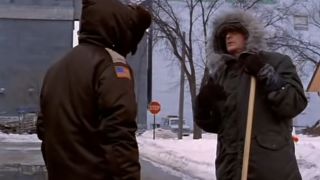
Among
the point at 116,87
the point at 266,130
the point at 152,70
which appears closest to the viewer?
the point at 116,87

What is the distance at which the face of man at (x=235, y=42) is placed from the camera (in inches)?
140

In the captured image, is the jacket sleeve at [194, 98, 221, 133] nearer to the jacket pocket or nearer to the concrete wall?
the jacket pocket

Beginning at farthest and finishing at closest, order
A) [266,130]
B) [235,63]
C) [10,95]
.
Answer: [10,95] → [235,63] → [266,130]

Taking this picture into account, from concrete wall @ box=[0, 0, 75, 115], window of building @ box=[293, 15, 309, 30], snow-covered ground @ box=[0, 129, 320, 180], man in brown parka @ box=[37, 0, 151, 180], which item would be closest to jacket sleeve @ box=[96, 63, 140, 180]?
man in brown parka @ box=[37, 0, 151, 180]

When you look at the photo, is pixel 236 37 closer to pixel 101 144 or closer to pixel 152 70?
pixel 101 144

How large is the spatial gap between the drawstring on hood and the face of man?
2.39 ft

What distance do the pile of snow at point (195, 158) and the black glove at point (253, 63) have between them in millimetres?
8661

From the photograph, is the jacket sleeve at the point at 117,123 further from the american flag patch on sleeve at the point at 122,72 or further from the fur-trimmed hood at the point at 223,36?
the fur-trimmed hood at the point at 223,36

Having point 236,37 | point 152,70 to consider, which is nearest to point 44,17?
point 152,70

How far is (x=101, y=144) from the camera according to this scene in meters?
2.79

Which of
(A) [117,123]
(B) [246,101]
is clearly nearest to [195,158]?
(B) [246,101]

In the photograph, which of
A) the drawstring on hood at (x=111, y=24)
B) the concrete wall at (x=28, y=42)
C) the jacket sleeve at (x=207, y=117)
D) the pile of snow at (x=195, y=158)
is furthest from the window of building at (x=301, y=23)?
the drawstring on hood at (x=111, y=24)

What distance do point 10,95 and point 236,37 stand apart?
39.3 meters

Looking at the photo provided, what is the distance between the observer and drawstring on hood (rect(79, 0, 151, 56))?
9.62 ft
